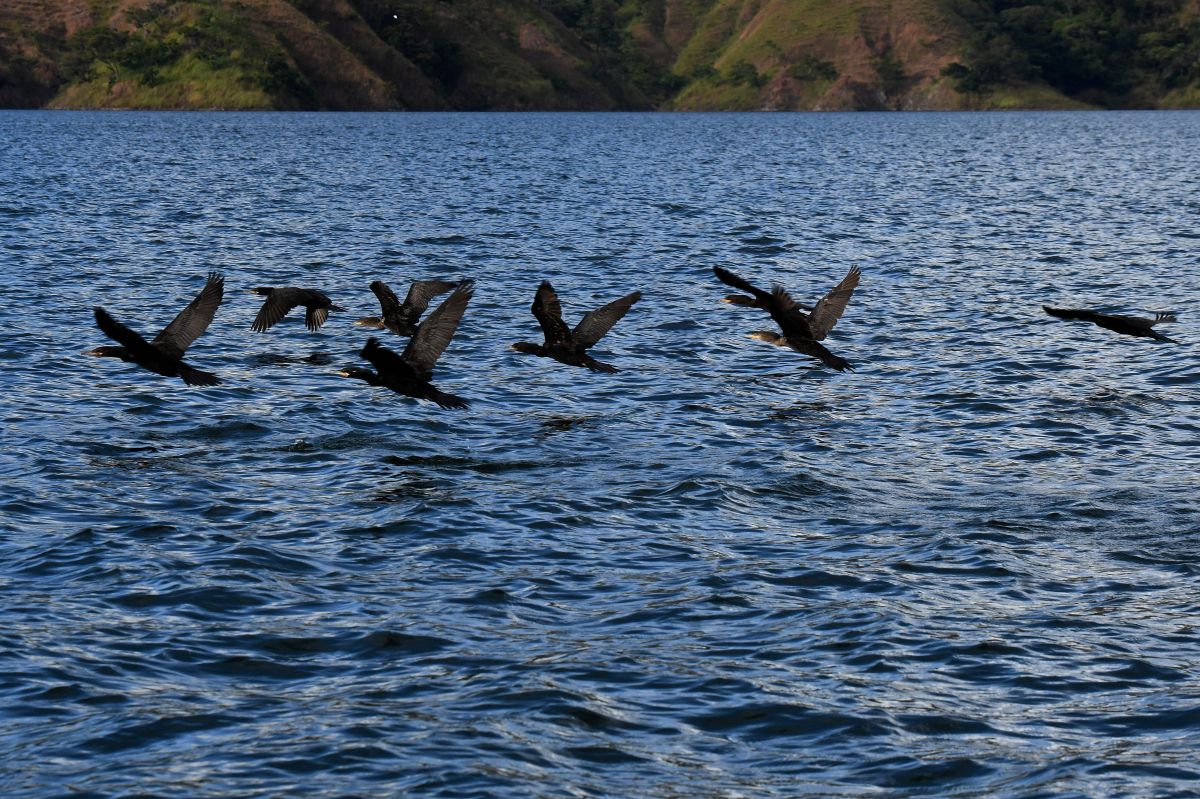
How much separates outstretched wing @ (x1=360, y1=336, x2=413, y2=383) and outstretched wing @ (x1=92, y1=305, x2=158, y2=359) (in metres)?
3.22

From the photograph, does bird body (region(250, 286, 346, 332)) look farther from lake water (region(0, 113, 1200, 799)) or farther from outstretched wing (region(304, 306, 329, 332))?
lake water (region(0, 113, 1200, 799))

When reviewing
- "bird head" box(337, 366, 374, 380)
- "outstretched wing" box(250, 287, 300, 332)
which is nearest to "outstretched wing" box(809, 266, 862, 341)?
"bird head" box(337, 366, 374, 380)

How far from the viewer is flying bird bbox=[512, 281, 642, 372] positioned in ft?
79.3

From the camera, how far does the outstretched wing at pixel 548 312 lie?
24016mm

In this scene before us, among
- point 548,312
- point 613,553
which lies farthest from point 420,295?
point 613,553

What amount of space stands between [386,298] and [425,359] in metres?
5.33

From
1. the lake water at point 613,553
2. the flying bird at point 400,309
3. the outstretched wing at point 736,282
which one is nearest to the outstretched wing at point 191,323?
the lake water at point 613,553

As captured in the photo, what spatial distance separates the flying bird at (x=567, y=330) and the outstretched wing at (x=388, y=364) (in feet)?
9.44

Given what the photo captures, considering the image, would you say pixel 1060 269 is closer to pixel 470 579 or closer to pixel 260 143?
pixel 470 579

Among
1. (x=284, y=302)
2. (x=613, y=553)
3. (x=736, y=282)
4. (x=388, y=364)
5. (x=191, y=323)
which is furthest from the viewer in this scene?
(x=284, y=302)

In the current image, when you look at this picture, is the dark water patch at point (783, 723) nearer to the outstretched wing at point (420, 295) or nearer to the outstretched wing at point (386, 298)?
the outstretched wing at point (386, 298)

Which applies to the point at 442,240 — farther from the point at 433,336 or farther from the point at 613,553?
the point at 613,553

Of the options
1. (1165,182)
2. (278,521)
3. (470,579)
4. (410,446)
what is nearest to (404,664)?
(470,579)

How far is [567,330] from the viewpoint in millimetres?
24859
